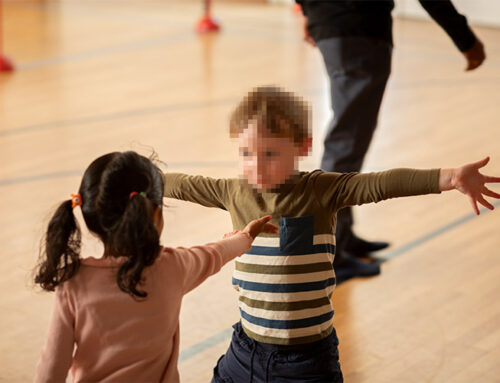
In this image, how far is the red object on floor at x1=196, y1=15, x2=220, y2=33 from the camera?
7727 millimetres

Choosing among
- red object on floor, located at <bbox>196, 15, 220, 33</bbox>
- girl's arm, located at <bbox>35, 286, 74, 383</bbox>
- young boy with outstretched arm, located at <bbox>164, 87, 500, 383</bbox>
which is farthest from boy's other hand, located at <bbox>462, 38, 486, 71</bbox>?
red object on floor, located at <bbox>196, 15, 220, 33</bbox>

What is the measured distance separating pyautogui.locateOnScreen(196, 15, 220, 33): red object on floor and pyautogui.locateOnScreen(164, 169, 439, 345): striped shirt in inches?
241

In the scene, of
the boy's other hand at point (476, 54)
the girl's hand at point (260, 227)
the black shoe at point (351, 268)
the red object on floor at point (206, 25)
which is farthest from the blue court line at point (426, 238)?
the red object on floor at point (206, 25)

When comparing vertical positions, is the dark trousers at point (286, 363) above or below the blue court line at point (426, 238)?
above

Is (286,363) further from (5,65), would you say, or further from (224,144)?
(5,65)

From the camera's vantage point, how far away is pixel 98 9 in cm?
909

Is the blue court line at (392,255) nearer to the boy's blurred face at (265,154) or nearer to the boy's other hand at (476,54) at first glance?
the boy's other hand at (476,54)

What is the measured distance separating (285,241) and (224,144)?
283 centimetres

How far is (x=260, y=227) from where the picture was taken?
168 cm

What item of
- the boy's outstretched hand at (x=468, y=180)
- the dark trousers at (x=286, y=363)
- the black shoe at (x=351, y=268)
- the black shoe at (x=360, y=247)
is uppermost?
the boy's outstretched hand at (x=468, y=180)

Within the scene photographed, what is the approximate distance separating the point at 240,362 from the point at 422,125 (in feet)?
10.8

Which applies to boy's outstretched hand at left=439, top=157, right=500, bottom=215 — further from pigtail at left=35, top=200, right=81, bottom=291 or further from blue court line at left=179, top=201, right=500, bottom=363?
blue court line at left=179, top=201, right=500, bottom=363

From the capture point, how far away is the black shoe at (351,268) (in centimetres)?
297

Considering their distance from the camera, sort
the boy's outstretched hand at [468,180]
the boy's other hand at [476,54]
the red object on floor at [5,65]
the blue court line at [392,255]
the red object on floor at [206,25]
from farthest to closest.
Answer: the red object on floor at [206,25]
the red object on floor at [5,65]
the boy's other hand at [476,54]
the blue court line at [392,255]
the boy's outstretched hand at [468,180]
